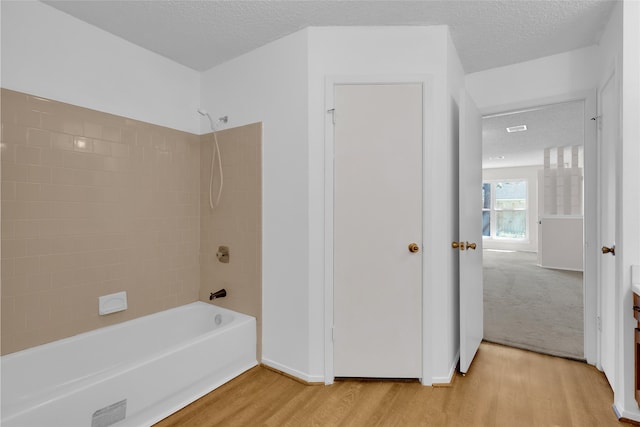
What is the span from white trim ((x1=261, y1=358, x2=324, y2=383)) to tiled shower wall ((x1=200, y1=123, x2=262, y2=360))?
11cm

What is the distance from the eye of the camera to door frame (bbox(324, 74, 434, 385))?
6.79 ft

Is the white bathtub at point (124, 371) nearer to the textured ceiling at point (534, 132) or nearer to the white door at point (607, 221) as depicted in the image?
the white door at point (607, 221)

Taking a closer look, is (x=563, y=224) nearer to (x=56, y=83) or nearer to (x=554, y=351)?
(x=554, y=351)

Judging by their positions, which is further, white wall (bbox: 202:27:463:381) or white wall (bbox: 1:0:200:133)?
white wall (bbox: 202:27:463:381)

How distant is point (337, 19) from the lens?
204cm

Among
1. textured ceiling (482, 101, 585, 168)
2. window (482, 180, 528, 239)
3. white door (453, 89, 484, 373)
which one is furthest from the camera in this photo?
window (482, 180, 528, 239)

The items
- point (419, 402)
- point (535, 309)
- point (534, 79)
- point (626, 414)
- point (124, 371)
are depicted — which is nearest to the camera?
point (124, 371)

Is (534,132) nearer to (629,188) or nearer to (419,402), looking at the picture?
(629,188)

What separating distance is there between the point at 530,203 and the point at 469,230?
7400mm

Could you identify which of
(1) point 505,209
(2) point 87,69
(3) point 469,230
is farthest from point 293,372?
(1) point 505,209

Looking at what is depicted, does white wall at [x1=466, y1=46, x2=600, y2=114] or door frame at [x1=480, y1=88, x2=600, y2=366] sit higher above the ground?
white wall at [x1=466, y1=46, x2=600, y2=114]

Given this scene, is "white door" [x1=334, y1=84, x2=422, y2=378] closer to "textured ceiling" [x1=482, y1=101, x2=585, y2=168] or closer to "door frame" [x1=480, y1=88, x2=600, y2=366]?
"door frame" [x1=480, y1=88, x2=600, y2=366]

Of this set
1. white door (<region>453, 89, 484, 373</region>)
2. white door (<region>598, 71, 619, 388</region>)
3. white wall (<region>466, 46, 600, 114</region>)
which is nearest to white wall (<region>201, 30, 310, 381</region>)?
white door (<region>453, 89, 484, 373</region>)

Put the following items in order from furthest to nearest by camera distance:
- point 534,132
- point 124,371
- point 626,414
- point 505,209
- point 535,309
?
point 505,209 → point 534,132 → point 535,309 → point 626,414 → point 124,371
